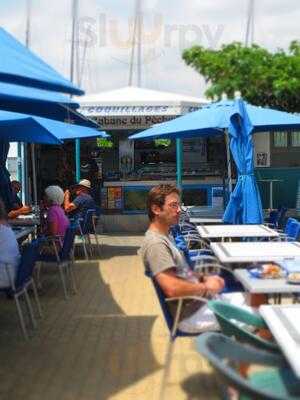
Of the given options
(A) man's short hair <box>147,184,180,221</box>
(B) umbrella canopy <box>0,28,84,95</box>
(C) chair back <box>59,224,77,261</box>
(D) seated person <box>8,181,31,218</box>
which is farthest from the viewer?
(D) seated person <box>8,181,31,218</box>

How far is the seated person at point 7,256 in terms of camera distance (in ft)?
19.4

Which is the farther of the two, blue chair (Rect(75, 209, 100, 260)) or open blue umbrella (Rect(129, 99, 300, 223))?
blue chair (Rect(75, 209, 100, 260))

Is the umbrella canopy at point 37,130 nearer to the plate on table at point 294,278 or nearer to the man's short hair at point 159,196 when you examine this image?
the man's short hair at point 159,196

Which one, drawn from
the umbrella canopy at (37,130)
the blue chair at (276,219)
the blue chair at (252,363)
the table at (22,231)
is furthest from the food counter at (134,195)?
the blue chair at (252,363)

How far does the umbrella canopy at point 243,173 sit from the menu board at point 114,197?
622 cm

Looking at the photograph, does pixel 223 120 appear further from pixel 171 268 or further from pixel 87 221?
pixel 171 268

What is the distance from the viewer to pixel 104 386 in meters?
4.77

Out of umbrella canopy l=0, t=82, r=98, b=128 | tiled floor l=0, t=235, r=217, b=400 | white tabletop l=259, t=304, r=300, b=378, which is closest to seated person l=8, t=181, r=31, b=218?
tiled floor l=0, t=235, r=217, b=400

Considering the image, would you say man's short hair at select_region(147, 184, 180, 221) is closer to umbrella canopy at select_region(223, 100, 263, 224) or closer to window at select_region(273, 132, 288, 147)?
umbrella canopy at select_region(223, 100, 263, 224)

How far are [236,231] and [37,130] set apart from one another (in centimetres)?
263

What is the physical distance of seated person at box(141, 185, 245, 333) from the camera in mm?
4195

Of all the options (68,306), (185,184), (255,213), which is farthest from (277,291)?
(185,184)

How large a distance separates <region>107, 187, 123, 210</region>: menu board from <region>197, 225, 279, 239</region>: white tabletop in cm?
651

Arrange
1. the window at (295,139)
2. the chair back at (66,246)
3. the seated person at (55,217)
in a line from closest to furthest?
the chair back at (66,246) < the seated person at (55,217) < the window at (295,139)
